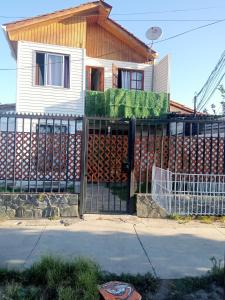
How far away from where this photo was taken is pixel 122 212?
8000 millimetres

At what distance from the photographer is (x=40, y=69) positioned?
14.6 meters

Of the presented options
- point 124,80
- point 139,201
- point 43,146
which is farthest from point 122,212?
point 124,80

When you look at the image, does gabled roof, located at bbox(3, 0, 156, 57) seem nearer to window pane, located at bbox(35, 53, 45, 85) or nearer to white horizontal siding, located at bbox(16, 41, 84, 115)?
white horizontal siding, located at bbox(16, 41, 84, 115)

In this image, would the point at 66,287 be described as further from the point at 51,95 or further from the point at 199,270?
the point at 51,95

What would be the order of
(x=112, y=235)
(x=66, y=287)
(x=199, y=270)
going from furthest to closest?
(x=112, y=235) < (x=199, y=270) < (x=66, y=287)

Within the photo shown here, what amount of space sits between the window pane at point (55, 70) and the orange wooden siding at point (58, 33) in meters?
0.69

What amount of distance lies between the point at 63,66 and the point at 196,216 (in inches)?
388

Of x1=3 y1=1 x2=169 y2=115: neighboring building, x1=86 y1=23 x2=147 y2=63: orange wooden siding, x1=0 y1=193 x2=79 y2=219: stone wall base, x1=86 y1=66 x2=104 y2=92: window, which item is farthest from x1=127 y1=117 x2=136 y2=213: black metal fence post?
x1=86 y1=23 x2=147 y2=63: orange wooden siding

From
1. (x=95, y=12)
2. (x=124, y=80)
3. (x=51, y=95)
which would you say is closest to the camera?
(x=51, y=95)

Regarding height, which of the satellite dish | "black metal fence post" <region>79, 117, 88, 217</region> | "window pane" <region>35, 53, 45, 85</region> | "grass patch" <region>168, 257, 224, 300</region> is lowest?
"grass patch" <region>168, 257, 224, 300</region>

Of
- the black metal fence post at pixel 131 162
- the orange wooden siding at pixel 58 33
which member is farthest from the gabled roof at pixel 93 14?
the black metal fence post at pixel 131 162

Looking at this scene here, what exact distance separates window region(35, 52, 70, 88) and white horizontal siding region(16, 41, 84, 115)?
8.1 inches

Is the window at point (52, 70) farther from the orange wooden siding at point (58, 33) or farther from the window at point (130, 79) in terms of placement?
the window at point (130, 79)

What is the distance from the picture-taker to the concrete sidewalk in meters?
4.77
